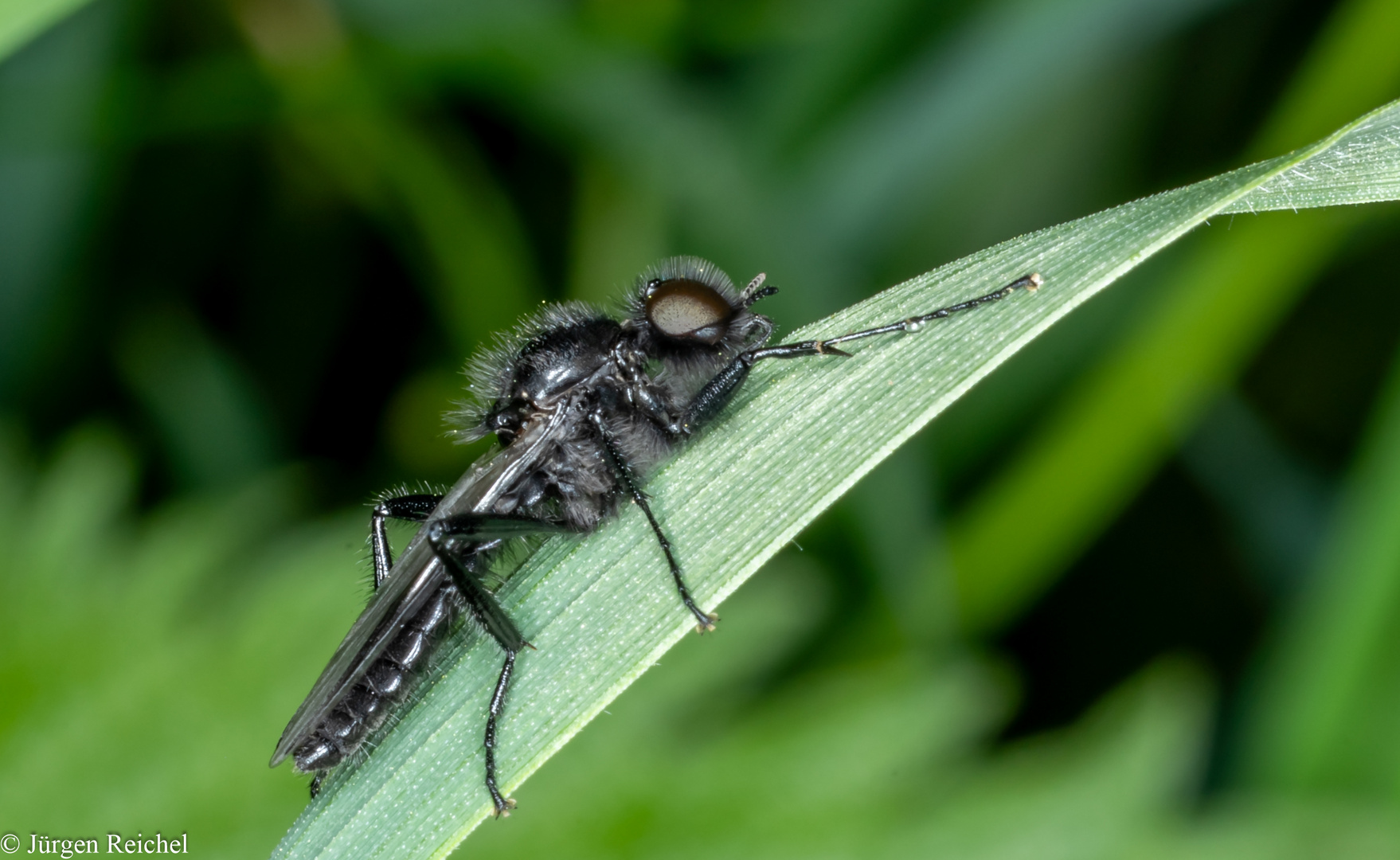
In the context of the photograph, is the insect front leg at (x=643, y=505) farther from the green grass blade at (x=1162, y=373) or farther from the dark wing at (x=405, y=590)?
the green grass blade at (x=1162, y=373)

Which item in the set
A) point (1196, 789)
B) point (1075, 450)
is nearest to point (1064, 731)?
point (1196, 789)

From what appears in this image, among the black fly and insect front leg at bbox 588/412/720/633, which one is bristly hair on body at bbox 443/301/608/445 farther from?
insect front leg at bbox 588/412/720/633

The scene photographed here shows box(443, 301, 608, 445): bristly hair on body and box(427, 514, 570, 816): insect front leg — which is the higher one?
box(443, 301, 608, 445): bristly hair on body

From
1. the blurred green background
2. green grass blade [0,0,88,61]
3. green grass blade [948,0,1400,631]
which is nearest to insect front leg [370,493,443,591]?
the blurred green background

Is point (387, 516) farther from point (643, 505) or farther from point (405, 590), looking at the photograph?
point (643, 505)

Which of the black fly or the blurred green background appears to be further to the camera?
the blurred green background

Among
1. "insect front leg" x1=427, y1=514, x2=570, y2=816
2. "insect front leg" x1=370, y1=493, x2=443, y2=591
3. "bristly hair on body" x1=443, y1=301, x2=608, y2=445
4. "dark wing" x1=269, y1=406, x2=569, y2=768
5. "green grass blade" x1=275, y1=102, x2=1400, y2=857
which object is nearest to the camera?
"green grass blade" x1=275, y1=102, x2=1400, y2=857
